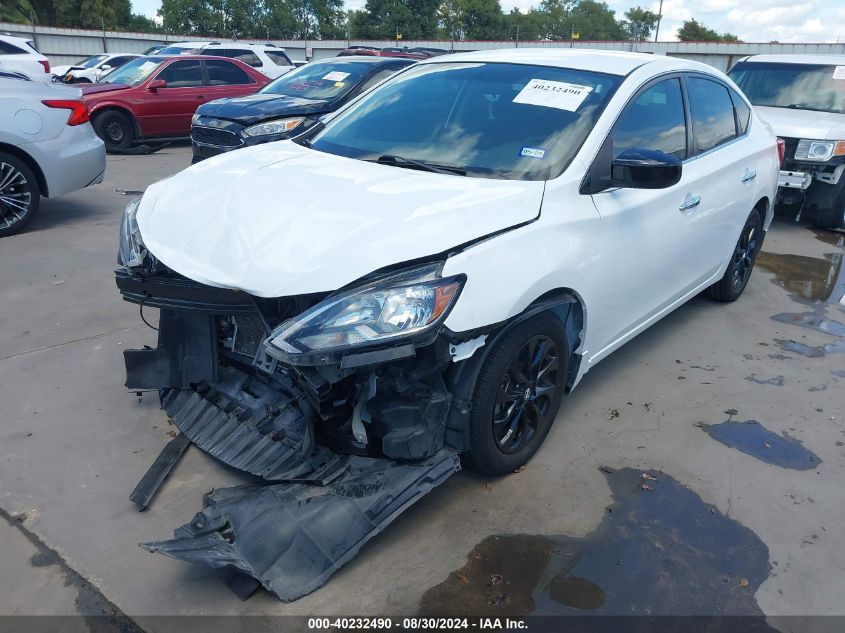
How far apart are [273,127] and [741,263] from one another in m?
5.62

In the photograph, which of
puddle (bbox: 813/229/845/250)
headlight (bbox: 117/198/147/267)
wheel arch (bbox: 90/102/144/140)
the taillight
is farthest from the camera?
wheel arch (bbox: 90/102/144/140)

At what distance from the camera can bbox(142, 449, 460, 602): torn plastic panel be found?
2393 millimetres

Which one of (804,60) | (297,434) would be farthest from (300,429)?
(804,60)

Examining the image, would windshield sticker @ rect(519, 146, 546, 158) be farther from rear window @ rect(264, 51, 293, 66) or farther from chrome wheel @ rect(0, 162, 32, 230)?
rear window @ rect(264, 51, 293, 66)

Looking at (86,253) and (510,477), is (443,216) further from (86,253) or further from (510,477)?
(86,253)

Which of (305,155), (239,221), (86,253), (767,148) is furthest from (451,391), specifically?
(86,253)

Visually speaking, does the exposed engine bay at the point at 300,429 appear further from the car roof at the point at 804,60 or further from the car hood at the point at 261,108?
the car roof at the point at 804,60

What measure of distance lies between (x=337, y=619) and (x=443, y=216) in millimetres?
1521

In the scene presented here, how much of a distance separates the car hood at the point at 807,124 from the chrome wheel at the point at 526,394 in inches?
224

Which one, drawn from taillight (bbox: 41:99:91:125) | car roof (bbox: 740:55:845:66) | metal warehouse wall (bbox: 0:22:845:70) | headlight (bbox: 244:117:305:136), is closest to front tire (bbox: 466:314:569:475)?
taillight (bbox: 41:99:91:125)

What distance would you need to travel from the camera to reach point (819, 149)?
24.2ft

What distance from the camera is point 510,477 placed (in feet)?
10.5

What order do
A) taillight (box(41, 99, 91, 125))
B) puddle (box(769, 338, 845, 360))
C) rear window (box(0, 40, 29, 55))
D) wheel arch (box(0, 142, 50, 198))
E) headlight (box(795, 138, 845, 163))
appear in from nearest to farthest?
puddle (box(769, 338, 845, 360)), wheel arch (box(0, 142, 50, 198)), taillight (box(41, 99, 91, 125)), headlight (box(795, 138, 845, 163)), rear window (box(0, 40, 29, 55))

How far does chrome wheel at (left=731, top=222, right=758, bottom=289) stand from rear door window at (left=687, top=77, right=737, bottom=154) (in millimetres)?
878
